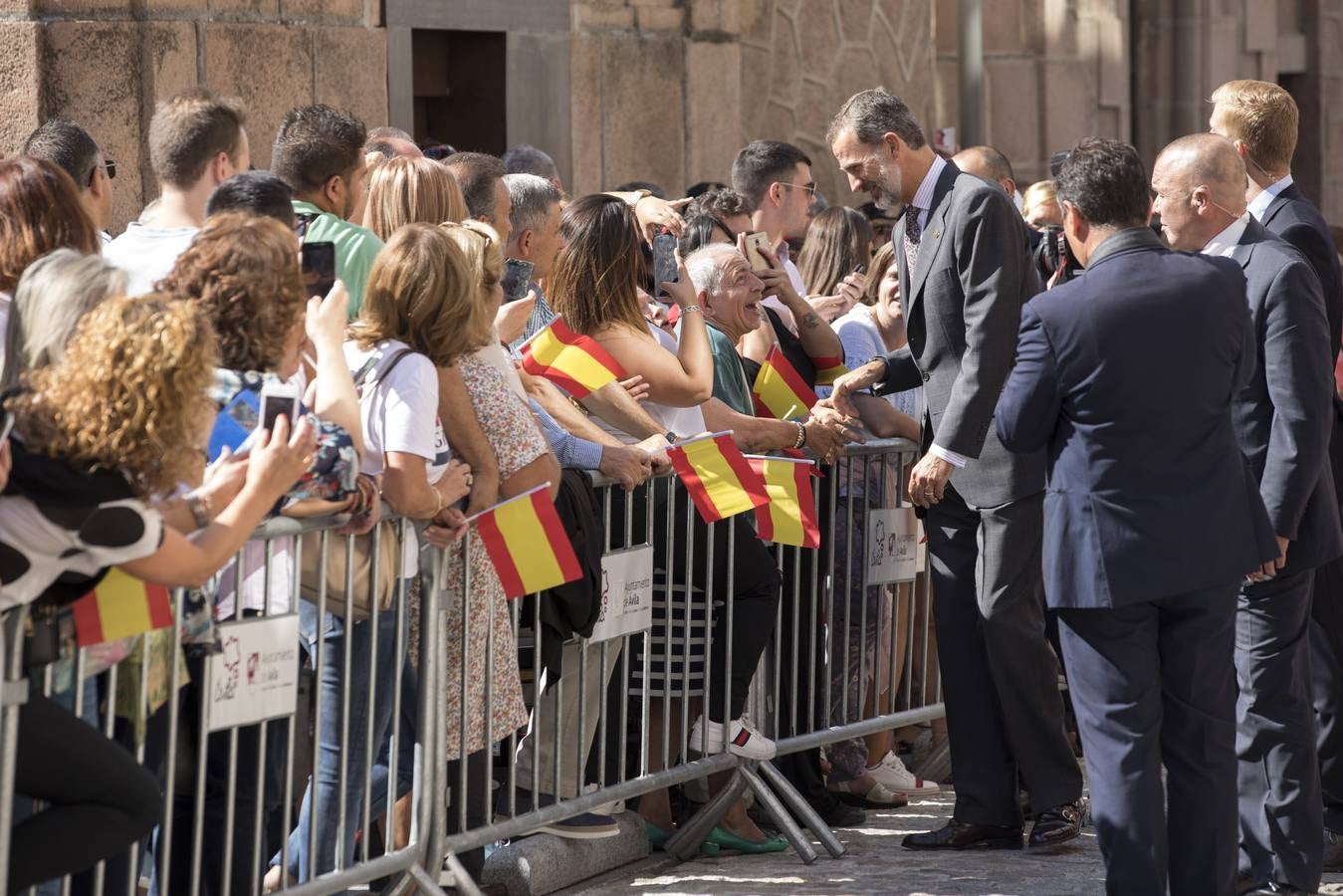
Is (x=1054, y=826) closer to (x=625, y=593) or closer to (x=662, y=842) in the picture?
(x=662, y=842)

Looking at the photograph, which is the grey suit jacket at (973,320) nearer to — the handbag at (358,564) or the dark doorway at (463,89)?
the handbag at (358,564)

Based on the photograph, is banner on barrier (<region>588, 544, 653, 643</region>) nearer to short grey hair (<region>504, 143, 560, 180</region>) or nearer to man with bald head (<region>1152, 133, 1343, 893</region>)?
man with bald head (<region>1152, 133, 1343, 893</region>)

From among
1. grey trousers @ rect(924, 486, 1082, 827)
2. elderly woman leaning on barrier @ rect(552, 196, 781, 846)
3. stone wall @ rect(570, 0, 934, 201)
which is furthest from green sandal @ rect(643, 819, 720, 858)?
stone wall @ rect(570, 0, 934, 201)

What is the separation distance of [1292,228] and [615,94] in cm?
501

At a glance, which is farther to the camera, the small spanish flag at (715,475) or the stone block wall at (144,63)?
the stone block wall at (144,63)

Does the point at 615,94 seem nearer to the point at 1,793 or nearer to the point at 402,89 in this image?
the point at 402,89

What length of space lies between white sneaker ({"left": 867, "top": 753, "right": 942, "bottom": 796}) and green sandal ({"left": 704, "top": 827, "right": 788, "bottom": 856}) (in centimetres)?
83

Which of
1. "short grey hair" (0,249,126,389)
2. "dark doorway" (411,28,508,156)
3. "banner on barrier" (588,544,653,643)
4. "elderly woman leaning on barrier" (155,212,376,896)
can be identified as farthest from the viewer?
"dark doorway" (411,28,508,156)

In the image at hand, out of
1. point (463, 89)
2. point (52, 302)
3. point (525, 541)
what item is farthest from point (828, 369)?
point (463, 89)

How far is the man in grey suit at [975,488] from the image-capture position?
577 centimetres

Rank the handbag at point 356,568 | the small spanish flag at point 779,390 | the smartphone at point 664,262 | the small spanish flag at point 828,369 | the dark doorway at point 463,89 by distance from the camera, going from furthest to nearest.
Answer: the dark doorway at point 463,89 < the small spanish flag at point 828,369 < the small spanish flag at point 779,390 < the smartphone at point 664,262 < the handbag at point 356,568

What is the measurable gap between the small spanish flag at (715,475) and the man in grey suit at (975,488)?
0.50 metres

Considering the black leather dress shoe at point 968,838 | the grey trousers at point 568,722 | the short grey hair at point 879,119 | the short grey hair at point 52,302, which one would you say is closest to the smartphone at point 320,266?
the short grey hair at point 52,302

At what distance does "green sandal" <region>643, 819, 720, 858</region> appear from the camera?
6.02m
